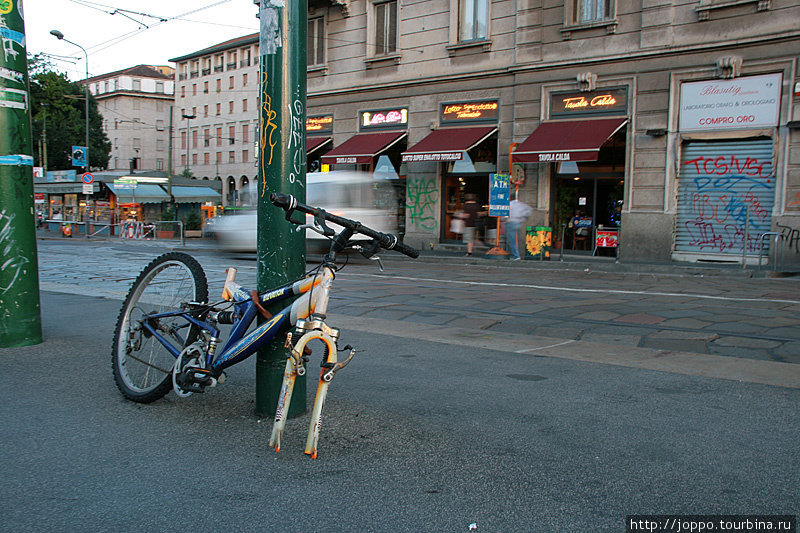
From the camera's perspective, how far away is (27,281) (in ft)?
18.1

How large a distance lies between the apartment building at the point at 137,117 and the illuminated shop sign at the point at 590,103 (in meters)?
73.9

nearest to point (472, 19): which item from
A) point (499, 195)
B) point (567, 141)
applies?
point (567, 141)

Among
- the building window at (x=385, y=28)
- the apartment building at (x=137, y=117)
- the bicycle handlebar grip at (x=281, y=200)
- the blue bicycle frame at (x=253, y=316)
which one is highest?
the apartment building at (x=137, y=117)

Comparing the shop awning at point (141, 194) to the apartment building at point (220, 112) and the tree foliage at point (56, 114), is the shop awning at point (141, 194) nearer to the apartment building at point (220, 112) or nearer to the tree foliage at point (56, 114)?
the tree foliage at point (56, 114)

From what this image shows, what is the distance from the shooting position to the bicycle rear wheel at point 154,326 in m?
4.01

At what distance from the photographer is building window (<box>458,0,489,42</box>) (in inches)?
811

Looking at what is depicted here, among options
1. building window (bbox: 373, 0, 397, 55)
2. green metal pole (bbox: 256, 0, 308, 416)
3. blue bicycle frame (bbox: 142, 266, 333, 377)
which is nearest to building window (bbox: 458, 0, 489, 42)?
building window (bbox: 373, 0, 397, 55)

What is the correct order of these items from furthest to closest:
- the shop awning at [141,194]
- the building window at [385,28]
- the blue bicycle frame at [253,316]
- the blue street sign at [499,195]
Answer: the shop awning at [141,194] → the building window at [385,28] → the blue street sign at [499,195] → the blue bicycle frame at [253,316]

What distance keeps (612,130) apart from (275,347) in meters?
15.3

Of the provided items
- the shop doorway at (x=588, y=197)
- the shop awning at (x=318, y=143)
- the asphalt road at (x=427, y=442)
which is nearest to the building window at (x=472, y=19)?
the shop doorway at (x=588, y=197)

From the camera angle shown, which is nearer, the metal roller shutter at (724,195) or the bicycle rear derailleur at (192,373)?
the bicycle rear derailleur at (192,373)

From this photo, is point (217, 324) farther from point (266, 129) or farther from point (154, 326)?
point (266, 129)

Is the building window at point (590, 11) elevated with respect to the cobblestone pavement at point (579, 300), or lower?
elevated

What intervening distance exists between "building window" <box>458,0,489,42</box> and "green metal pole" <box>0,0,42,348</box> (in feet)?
55.2
